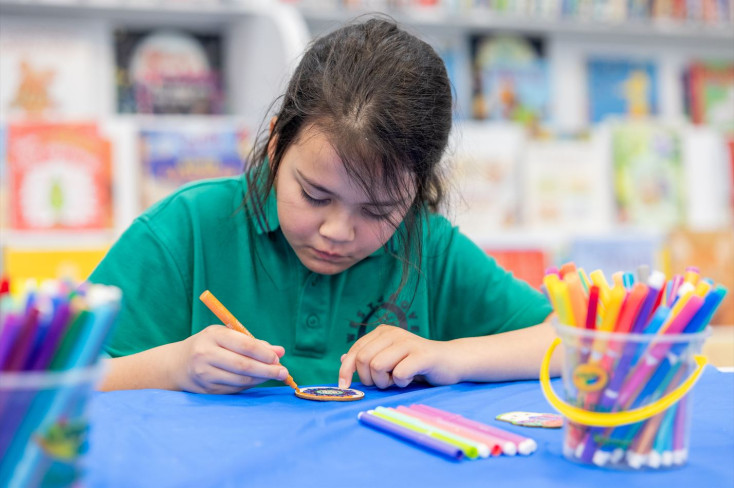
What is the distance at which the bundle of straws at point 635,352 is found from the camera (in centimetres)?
50

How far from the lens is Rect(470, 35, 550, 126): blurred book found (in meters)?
2.35

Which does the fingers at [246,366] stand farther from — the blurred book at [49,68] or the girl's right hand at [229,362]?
the blurred book at [49,68]

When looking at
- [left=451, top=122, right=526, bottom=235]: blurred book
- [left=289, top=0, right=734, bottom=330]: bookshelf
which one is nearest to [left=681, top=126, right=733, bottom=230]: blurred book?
[left=289, top=0, right=734, bottom=330]: bookshelf

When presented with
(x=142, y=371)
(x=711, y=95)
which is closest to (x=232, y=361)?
(x=142, y=371)

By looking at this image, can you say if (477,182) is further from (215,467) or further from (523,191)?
(215,467)

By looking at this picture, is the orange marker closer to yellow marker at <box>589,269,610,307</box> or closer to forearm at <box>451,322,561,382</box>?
forearm at <box>451,322,561,382</box>

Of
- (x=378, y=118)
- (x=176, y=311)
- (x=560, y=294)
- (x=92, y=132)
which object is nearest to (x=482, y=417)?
(x=560, y=294)

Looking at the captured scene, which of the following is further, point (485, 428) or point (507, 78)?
point (507, 78)

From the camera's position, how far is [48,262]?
1.72 meters

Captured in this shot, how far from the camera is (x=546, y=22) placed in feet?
7.50

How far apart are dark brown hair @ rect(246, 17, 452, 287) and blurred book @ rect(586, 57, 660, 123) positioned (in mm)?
1720

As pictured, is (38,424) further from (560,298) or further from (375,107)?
(375,107)

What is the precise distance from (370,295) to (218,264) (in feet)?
0.66

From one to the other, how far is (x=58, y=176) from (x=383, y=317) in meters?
1.10
